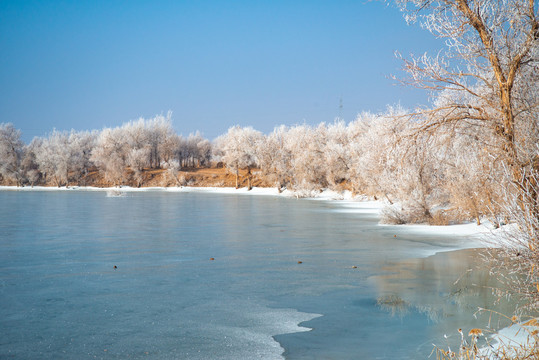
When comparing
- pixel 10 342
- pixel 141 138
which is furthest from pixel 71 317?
pixel 141 138

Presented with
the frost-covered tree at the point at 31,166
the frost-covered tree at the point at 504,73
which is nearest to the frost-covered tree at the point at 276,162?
the frost-covered tree at the point at 31,166

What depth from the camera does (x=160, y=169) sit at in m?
94.4

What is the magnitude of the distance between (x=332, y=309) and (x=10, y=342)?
481 centimetres

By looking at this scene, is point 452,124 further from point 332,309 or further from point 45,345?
point 45,345

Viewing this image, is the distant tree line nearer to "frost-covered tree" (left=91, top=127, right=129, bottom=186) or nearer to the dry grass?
"frost-covered tree" (left=91, top=127, right=129, bottom=186)

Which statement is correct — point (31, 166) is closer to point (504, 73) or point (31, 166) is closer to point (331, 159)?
point (331, 159)

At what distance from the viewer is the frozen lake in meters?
6.20

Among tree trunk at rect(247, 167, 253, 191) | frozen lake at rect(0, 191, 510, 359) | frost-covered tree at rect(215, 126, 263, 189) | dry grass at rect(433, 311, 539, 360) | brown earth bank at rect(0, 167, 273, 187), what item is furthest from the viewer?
brown earth bank at rect(0, 167, 273, 187)

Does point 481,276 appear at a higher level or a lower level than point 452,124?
lower

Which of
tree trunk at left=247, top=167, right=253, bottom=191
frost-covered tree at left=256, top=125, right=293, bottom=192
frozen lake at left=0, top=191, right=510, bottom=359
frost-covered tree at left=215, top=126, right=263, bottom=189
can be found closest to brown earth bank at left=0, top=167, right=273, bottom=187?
tree trunk at left=247, top=167, right=253, bottom=191

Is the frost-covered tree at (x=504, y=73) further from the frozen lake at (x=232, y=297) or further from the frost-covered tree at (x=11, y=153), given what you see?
the frost-covered tree at (x=11, y=153)

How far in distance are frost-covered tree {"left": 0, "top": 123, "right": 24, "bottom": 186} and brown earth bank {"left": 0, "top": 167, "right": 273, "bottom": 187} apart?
1931 millimetres

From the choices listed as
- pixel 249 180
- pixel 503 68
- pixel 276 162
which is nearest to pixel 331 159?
pixel 276 162

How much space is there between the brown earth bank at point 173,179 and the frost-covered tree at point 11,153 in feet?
6.34
